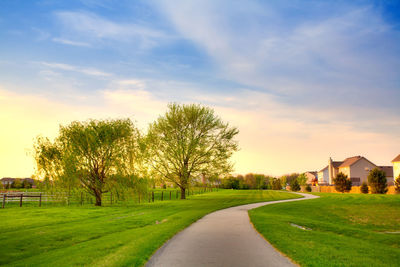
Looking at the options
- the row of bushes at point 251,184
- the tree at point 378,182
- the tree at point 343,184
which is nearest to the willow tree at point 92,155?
the tree at point 378,182

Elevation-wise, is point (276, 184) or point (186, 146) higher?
point (186, 146)

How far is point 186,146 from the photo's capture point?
3919 cm

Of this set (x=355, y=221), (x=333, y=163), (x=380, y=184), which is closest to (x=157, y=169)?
(x=355, y=221)

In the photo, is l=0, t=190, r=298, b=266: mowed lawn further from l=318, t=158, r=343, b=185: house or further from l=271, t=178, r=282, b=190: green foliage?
l=271, t=178, r=282, b=190: green foliage

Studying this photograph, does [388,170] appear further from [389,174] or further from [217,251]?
[217,251]

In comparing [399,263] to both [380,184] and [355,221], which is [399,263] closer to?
[355,221]

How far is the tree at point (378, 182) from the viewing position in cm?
5128

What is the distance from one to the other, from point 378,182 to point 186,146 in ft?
118

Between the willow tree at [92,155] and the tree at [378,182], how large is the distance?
4368 centimetres

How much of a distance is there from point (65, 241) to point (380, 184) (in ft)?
177

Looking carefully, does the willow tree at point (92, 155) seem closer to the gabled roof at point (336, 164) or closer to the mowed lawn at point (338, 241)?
the mowed lawn at point (338, 241)

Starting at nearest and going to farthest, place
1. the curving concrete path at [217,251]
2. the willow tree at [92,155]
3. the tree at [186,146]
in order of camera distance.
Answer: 1. the curving concrete path at [217,251]
2. the willow tree at [92,155]
3. the tree at [186,146]

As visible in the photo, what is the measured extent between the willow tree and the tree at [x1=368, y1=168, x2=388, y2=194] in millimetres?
43681

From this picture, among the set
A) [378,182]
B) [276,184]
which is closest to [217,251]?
[378,182]
